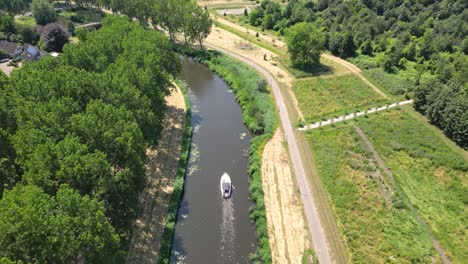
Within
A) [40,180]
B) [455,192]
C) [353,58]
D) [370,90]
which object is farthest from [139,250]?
[353,58]

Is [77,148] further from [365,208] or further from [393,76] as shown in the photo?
[393,76]

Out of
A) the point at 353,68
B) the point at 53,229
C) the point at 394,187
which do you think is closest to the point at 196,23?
Result: the point at 353,68

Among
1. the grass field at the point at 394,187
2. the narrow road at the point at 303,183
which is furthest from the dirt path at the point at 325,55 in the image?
the narrow road at the point at 303,183

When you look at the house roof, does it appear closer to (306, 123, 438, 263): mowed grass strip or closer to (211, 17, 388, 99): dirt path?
(211, 17, 388, 99): dirt path

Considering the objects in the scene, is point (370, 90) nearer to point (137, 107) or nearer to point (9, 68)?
point (137, 107)

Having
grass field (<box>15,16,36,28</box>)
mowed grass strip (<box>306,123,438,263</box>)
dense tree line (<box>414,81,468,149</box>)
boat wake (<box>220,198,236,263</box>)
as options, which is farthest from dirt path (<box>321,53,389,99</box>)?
grass field (<box>15,16,36,28</box>)
